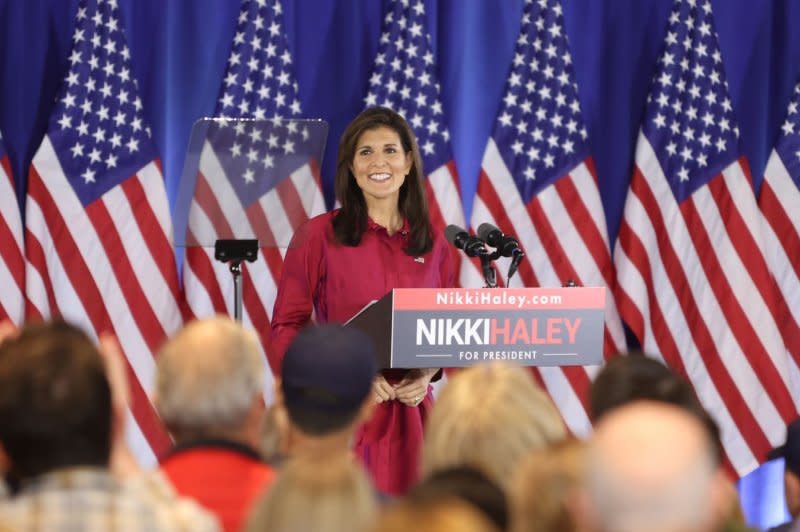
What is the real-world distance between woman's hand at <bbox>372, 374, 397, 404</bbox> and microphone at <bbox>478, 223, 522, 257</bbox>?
1.91ft

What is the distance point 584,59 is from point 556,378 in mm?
1767

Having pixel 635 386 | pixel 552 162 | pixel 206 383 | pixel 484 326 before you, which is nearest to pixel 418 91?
pixel 552 162

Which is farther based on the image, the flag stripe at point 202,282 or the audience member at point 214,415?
the flag stripe at point 202,282

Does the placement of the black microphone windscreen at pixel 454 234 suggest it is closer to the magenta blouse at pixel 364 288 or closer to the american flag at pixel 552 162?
the magenta blouse at pixel 364 288

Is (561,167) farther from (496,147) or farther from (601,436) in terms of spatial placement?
(601,436)

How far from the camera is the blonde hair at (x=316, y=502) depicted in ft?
5.74

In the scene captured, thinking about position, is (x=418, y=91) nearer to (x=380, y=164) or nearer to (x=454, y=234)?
(x=380, y=164)

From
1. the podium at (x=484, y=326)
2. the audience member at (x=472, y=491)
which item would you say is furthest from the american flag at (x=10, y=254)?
the audience member at (x=472, y=491)

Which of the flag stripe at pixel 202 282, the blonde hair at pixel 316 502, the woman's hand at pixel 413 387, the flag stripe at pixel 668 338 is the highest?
the blonde hair at pixel 316 502

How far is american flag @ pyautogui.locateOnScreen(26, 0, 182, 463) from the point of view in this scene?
5.98 meters

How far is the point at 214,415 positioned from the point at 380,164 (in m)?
2.24

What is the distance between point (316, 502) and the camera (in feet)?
5.80

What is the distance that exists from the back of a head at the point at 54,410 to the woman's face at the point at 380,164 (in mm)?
2549

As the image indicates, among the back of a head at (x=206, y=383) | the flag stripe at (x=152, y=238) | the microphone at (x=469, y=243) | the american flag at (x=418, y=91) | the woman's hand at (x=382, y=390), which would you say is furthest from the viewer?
the american flag at (x=418, y=91)
